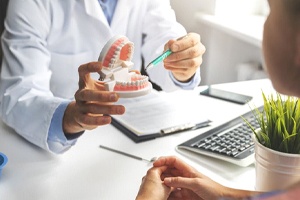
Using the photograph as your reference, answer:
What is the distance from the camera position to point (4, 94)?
3.58 ft

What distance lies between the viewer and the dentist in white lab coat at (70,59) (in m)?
0.92

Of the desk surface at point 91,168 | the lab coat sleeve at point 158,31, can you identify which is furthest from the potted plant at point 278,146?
the lab coat sleeve at point 158,31

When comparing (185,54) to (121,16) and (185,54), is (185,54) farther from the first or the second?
(121,16)

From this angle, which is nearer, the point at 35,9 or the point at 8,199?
the point at 8,199

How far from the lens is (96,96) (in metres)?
0.85

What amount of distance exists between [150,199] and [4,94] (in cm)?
53

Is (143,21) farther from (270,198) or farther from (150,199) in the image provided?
(270,198)

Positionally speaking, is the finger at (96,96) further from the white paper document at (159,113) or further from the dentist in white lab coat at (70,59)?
the white paper document at (159,113)

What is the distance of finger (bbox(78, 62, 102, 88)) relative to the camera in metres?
0.82

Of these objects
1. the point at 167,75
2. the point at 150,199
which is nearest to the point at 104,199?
the point at 150,199

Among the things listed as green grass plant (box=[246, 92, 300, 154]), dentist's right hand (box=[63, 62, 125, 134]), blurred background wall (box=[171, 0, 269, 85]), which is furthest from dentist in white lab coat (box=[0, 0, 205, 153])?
blurred background wall (box=[171, 0, 269, 85])

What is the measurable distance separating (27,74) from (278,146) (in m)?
0.66

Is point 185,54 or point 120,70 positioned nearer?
point 120,70

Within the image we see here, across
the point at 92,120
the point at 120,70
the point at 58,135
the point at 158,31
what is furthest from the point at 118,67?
the point at 158,31
